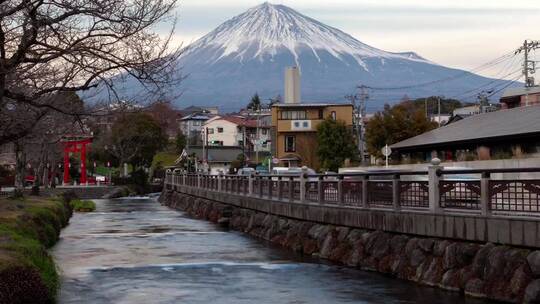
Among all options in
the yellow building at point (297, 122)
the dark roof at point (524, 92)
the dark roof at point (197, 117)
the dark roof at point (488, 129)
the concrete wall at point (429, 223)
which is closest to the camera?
the concrete wall at point (429, 223)

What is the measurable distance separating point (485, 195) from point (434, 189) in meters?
1.93

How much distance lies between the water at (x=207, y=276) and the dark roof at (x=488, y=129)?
477 inches

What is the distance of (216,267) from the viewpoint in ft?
69.3

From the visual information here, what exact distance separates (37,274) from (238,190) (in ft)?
82.5

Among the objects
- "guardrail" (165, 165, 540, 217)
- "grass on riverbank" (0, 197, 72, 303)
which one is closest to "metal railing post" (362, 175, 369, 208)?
"guardrail" (165, 165, 540, 217)

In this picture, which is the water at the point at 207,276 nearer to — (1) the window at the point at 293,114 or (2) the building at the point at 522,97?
(2) the building at the point at 522,97

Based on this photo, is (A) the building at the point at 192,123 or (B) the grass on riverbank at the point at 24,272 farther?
(A) the building at the point at 192,123

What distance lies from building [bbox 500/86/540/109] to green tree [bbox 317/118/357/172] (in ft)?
47.3

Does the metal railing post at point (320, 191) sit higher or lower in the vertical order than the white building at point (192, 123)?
lower

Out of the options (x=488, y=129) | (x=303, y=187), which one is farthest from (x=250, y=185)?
(x=488, y=129)

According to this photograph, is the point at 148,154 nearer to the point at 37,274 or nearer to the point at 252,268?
the point at 252,268

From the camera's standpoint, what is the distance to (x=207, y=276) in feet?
63.0

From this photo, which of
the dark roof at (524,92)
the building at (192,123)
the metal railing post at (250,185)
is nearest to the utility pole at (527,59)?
the dark roof at (524,92)

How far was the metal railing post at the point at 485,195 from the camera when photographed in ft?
47.7
